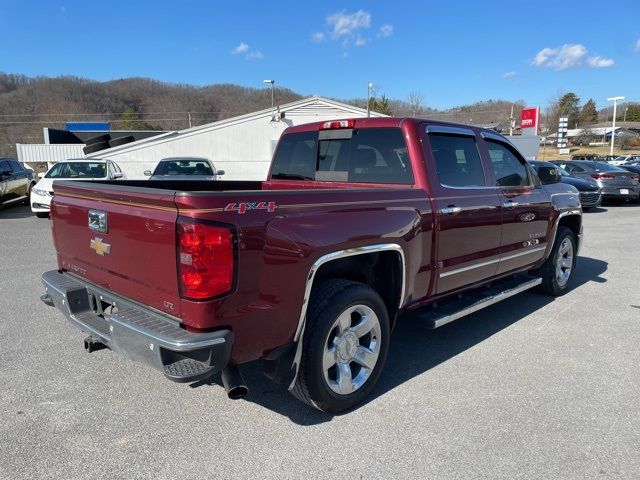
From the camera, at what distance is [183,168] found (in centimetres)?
1520

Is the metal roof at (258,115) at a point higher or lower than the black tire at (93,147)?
higher

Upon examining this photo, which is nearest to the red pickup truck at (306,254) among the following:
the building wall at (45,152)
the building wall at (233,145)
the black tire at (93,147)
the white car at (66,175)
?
the white car at (66,175)

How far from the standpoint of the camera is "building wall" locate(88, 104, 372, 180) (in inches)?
997

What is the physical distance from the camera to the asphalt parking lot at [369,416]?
2.69m

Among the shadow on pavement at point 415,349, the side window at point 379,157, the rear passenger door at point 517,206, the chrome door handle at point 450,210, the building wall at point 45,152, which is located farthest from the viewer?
the building wall at point 45,152

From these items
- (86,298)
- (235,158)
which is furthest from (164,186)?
(235,158)

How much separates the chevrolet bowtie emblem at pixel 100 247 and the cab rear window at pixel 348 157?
2.08 m

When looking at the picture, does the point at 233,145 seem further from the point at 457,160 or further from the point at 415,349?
the point at 415,349

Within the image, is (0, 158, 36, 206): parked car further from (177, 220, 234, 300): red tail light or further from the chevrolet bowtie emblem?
(177, 220, 234, 300): red tail light

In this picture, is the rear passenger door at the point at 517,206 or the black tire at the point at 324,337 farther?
the rear passenger door at the point at 517,206

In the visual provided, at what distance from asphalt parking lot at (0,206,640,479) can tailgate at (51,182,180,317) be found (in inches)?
33.7

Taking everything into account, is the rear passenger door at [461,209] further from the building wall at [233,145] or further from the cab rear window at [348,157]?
the building wall at [233,145]

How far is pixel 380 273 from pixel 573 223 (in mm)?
3925

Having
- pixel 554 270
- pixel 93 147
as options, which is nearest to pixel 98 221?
pixel 554 270
